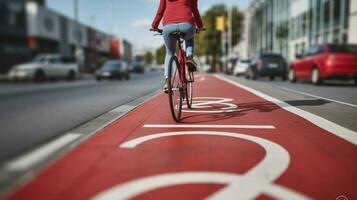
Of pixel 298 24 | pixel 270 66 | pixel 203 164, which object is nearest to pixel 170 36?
pixel 203 164

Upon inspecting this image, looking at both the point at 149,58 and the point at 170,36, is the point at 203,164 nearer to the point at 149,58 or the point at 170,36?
the point at 170,36

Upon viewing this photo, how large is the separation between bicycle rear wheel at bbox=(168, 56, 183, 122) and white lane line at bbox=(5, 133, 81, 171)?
1591mm

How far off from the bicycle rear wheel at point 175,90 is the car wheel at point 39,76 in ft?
8.26

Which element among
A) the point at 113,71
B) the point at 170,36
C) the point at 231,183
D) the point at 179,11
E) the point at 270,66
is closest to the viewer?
the point at 231,183

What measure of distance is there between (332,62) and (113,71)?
1936 cm

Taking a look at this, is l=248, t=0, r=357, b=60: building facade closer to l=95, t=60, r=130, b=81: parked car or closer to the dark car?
the dark car

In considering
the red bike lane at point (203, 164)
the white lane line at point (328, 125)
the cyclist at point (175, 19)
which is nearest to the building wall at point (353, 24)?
the white lane line at point (328, 125)

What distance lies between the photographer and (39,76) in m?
3.42

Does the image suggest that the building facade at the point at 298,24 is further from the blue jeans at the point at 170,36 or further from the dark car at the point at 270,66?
the blue jeans at the point at 170,36

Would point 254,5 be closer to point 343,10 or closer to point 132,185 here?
point 343,10

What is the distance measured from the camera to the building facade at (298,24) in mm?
30467

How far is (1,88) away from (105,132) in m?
2.37

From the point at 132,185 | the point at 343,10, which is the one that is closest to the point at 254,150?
the point at 132,185

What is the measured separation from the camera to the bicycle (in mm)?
5996
